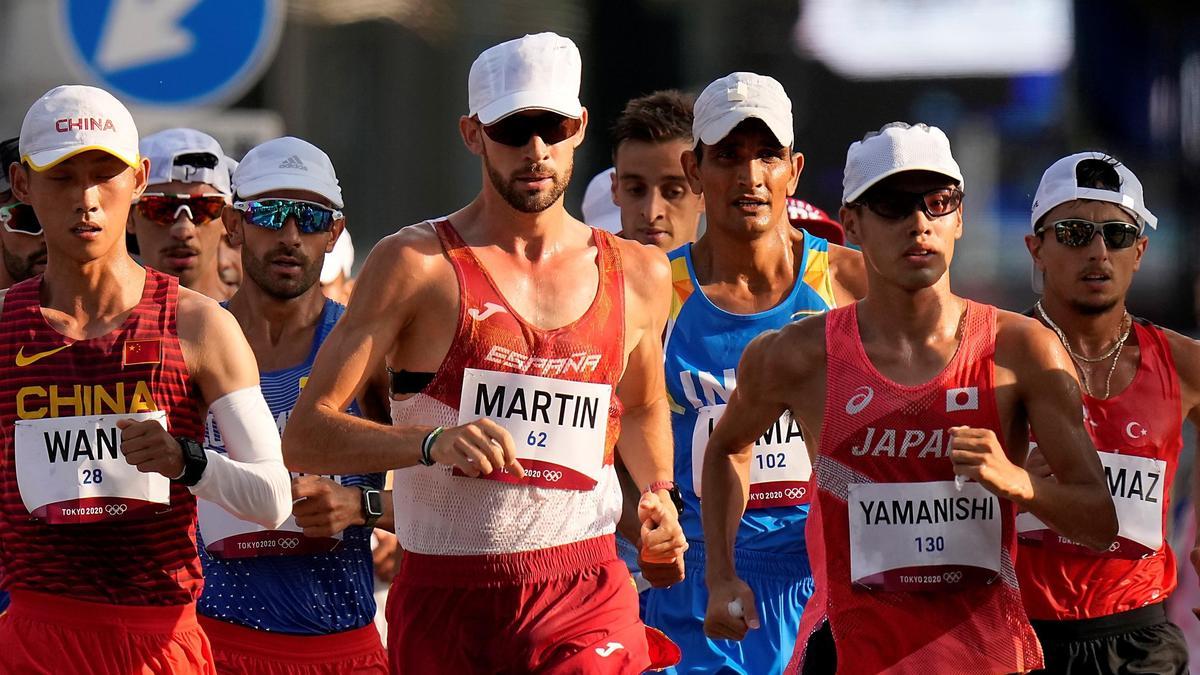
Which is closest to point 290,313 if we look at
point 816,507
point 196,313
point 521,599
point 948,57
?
point 196,313

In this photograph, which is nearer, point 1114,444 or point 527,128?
point 527,128

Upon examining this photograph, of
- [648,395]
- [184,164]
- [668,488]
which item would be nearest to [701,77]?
[184,164]

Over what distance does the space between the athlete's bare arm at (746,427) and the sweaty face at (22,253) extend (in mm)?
2766

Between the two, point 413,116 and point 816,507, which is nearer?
point 816,507

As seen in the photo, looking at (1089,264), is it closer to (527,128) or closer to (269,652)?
(527,128)

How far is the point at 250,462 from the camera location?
565 cm

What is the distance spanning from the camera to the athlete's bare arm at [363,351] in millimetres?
5605

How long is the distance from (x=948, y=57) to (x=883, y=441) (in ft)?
29.5

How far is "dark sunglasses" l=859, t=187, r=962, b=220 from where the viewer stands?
224 inches

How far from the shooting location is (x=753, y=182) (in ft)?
23.6

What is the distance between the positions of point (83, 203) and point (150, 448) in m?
0.80

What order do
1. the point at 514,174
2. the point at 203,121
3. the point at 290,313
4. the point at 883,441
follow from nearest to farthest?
1. the point at 883,441
2. the point at 514,174
3. the point at 290,313
4. the point at 203,121

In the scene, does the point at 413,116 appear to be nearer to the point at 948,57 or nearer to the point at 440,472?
the point at 948,57

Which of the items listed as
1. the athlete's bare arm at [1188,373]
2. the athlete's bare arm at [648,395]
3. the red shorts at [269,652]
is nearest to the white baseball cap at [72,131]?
the athlete's bare arm at [648,395]
